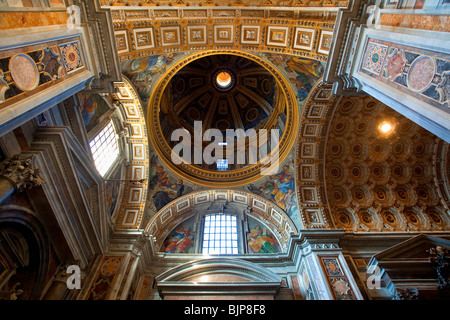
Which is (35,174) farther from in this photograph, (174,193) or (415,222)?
(415,222)

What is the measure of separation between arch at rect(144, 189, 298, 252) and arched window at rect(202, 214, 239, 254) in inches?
42.4

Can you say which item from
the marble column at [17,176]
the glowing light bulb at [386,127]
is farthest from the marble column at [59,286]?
the glowing light bulb at [386,127]

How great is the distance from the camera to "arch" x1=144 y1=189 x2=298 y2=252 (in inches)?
518

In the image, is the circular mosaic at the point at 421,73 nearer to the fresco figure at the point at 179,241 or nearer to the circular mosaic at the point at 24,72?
the circular mosaic at the point at 24,72

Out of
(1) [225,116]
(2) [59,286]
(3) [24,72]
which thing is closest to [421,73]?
(3) [24,72]

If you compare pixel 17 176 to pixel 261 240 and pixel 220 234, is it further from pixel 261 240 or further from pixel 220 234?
pixel 261 240

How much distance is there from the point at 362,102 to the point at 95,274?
15025mm

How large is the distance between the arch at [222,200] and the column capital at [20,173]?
6593 millimetres

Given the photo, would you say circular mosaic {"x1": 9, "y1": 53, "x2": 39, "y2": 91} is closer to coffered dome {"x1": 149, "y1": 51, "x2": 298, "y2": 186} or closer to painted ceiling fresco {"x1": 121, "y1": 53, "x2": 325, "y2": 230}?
painted ceiling fresco {"x1": 121, "y1": 53, "x2": 325, "y2": 230}

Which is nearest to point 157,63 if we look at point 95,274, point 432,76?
point 95,274

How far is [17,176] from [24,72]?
2.97m

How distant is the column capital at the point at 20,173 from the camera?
598 cm

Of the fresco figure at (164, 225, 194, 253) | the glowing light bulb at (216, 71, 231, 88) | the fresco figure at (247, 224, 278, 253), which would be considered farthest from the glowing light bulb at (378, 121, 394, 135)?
the glowing light bulb at (216, 71, 231, 88)

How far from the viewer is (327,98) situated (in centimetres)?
1246
